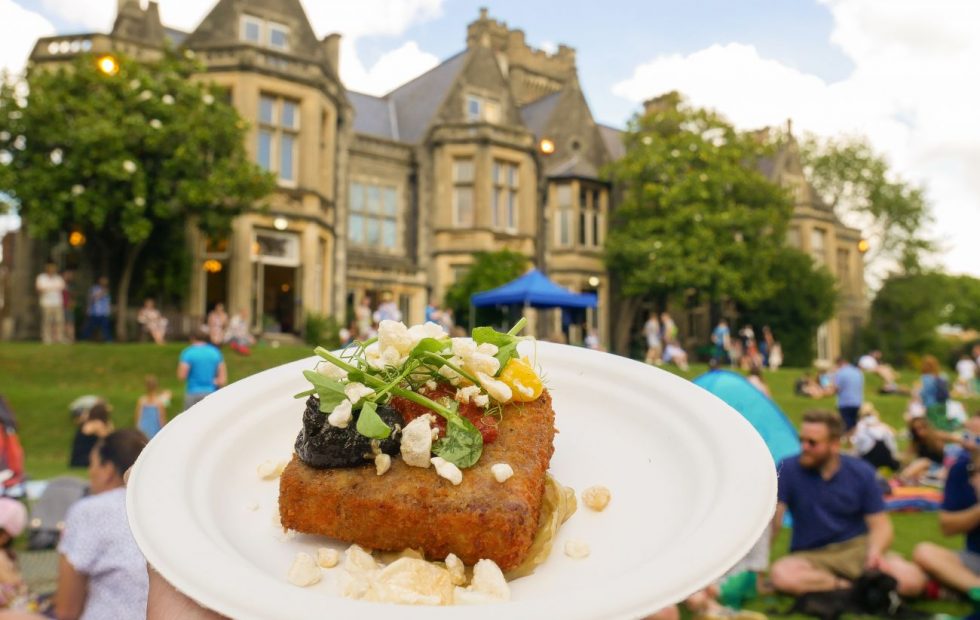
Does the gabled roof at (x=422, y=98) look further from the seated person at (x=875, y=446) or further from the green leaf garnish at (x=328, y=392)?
the green leaf garnish at (x=328, y=392)

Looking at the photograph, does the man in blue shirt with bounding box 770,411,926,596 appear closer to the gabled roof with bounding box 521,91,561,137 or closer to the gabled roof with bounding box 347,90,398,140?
Answer: the gabled roof with bounding box 347,90,398,140

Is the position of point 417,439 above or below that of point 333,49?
below

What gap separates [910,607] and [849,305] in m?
38.7

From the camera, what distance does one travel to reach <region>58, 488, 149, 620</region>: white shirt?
2973 mm

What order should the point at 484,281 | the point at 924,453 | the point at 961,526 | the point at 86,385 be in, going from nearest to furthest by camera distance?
1. the point at 961,526
2. the point at 924,453
3. the point at 86,385
4. the point at 484,281

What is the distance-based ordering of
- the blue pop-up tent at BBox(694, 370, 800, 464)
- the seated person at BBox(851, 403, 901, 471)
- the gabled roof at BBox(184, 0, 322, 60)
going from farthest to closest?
Result: the gabled roof at BBox(184, 0, 322, 60)
the seated person at BBox(851, 403, 901, 471)
the blue pop-up tent at BBox(694, 370, 800, 464)

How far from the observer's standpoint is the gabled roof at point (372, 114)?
28906 mm

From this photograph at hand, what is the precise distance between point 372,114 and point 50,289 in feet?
54.4

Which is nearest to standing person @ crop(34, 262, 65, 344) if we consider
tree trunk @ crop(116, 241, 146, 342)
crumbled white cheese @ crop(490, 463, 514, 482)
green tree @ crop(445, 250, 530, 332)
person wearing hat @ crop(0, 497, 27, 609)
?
tree trunk @ crop(116, 241, 146, 342)

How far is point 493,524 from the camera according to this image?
1391 mm

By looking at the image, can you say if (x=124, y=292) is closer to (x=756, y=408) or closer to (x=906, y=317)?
(x=756, y=408)

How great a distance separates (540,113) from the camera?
32.8m

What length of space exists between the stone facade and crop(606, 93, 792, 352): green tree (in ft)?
5.48

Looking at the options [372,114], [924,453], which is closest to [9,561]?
[924,453]
